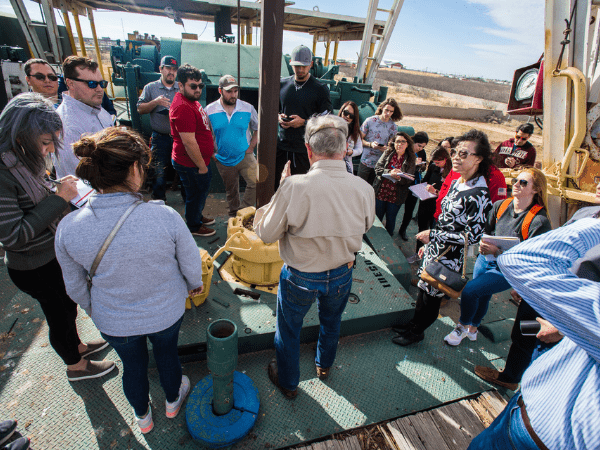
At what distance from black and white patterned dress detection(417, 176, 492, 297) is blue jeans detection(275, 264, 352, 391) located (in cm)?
96

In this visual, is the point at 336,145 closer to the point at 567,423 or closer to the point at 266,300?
the point at 567,423

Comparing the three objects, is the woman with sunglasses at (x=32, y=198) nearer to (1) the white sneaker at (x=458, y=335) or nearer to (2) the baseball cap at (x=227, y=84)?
(2) the baseball cap at (x=227, y=84)

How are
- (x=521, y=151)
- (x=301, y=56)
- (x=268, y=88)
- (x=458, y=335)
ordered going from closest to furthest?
(x=268, y=88)
(x=458, y=335)
(x=301, y=56)
(x=521, y=151)

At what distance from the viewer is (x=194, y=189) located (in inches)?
141

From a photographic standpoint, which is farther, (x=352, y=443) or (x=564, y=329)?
(x=352, y=443)

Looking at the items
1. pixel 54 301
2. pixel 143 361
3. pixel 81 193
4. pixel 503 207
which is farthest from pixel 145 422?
pixel 503 207

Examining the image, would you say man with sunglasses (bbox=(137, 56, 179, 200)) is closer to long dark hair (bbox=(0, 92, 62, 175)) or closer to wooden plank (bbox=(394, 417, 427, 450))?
long dark hair (bbox=(0, 92, 62, 175))

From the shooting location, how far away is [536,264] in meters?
0.97

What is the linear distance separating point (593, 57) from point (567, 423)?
4268 mm

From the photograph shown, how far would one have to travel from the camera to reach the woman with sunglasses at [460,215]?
2.28 metres

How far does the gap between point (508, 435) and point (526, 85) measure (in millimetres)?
4751

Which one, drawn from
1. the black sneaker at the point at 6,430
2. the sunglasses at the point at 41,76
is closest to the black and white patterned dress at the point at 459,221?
the black sneaker at the point at 6,430

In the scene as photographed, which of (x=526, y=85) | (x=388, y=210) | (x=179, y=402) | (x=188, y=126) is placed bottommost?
(x=179, y=402)

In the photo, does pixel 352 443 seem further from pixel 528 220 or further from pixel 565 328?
pixel 528 220
